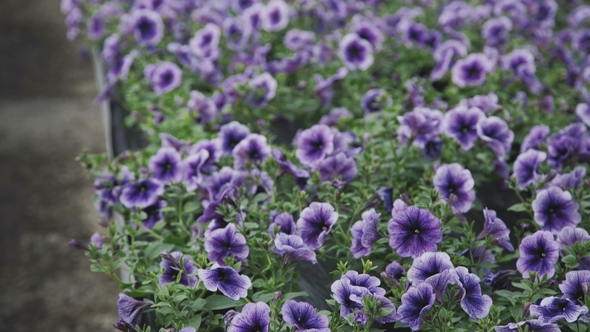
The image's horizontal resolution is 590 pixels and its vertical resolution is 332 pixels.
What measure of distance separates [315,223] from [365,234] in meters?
0.14

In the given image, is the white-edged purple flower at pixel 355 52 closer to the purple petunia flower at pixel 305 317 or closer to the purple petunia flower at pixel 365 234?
the purple petunia flower at pixel 365 234

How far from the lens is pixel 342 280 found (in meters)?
1.33

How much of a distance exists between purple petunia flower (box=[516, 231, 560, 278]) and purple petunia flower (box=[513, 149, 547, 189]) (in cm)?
35

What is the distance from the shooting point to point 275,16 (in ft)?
9.86

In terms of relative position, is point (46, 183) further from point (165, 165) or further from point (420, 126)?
point (420, 126)

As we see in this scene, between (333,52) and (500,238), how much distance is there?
5.08ft

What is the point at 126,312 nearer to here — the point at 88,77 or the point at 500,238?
the point at 500,238

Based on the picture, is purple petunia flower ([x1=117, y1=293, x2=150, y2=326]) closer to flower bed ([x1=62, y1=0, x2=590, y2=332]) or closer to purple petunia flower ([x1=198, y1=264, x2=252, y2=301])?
flower bed ([x1=62, y1=0, x2=590, y2=332])

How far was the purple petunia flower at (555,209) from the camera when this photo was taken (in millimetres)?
1616

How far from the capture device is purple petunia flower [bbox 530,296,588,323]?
1297 mm

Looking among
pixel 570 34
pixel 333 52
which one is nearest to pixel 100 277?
pixel 333 52

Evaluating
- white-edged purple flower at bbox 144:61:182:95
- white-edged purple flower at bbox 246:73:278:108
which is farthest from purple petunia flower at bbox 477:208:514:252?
white-edged purple flower at bbox 144:61:182:95

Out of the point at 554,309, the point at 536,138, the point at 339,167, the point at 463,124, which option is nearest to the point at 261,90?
the point at 339,167

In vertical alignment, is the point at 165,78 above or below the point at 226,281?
below
